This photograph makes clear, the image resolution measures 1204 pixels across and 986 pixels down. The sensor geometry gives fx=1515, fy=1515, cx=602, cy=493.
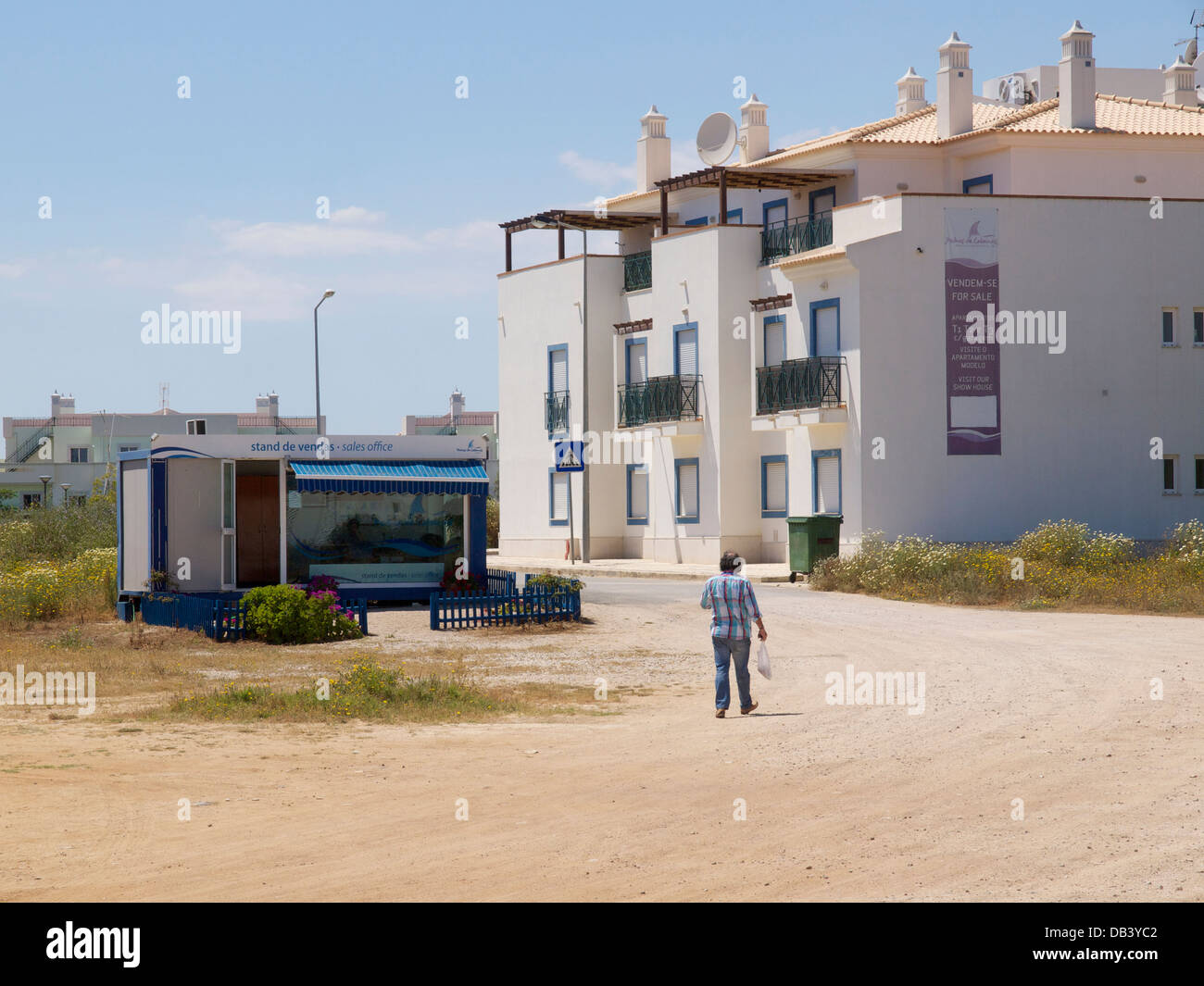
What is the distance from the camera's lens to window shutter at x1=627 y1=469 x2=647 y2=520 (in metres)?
45.3

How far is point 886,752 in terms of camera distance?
38.5 ft

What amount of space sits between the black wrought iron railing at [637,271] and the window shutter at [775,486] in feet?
26.2

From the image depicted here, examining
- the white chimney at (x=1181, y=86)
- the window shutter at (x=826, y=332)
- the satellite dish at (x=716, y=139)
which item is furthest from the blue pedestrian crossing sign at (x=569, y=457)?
the white chimney at (x=1181, y=86)

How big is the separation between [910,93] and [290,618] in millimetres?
32967

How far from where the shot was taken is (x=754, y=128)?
47.6 meters

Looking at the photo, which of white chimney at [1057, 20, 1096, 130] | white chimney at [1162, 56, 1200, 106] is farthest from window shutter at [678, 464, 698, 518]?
white chimney at [1162, 56, 1200, 106]

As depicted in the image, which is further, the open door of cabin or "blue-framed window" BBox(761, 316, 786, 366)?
"blue-framed window" BBox(761, 316, 786, 366)

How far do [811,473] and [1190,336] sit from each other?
9585 mm

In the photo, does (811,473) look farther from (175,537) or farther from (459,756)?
(459,756)

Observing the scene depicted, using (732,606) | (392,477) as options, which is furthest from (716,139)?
(732,606)

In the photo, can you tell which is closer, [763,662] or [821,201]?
[763,662]

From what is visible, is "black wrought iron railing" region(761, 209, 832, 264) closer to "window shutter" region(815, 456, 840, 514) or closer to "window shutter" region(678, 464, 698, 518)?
"window shutter" region(815, 456, 840, 514)

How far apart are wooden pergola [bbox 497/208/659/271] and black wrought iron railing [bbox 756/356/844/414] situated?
10006mm

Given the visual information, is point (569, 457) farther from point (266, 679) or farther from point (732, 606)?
point (732, 606)
